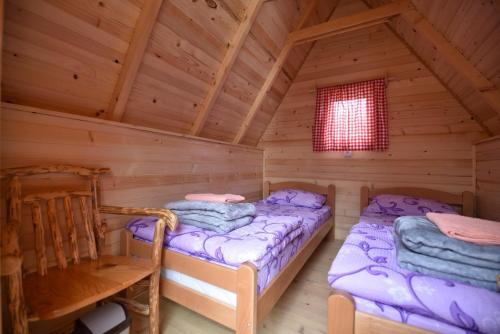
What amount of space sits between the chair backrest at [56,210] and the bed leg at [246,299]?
3.07ft

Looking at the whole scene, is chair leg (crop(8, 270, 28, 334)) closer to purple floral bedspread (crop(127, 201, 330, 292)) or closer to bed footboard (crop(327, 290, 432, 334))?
purple floral bedspread (crop(127, 201, 330, 292))

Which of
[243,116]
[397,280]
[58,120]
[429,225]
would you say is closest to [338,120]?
[243,116]

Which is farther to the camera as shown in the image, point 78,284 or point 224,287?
point 224,287

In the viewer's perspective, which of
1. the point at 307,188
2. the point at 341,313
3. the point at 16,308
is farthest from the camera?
the point at 307,188

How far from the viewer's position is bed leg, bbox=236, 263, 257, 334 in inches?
43.6

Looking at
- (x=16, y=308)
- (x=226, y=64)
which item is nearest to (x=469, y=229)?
(x=16, y=308)

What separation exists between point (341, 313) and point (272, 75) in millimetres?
2437

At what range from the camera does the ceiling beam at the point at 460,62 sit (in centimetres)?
178

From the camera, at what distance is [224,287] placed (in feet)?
3.93

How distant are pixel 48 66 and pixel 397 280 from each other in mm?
2100

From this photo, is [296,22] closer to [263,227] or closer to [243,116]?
[243,116]

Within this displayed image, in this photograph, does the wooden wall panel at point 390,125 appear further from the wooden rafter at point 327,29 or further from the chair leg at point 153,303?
the chair leg at point 153,303

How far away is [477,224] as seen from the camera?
1183mm

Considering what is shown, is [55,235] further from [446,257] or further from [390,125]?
[390,125]
